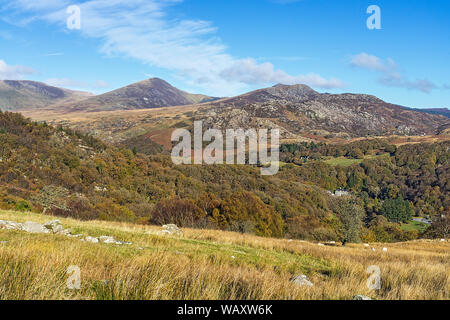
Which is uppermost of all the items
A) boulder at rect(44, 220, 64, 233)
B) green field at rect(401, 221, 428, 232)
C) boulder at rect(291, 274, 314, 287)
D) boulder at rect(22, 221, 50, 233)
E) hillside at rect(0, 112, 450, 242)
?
boulder at rect(291, 274, 314, 287)

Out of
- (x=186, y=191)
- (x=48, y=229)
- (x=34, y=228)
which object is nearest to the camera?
(x=34, y=228)

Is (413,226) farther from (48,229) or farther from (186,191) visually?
(48,229)

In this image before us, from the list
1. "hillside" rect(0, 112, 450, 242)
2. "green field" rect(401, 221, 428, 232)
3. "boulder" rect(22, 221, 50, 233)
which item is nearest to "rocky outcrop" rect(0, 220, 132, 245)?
"boulder" rect(22, 221, 50, 233)

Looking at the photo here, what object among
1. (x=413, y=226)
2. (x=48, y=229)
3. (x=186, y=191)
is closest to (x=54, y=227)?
(x=48, y=229)

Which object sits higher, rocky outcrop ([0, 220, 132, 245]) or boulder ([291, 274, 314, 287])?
boulder ([291, 274, 314, 287])

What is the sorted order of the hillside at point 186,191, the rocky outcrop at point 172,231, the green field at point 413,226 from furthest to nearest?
the green field at point 413,226, the hillside at point 186,191, the rocky outcrop at point 172,231

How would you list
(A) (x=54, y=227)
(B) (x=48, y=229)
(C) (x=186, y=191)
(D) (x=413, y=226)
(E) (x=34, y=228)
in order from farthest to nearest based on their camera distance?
(D) (x=413, y=226)
(C) (x=186, y=191)
(A) (x=54, y=227)
(B) (x=48, y=229)
(E) (x=34, y=228)

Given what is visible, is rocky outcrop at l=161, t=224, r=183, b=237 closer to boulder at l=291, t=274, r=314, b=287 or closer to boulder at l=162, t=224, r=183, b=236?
boulder at l=162, t=224, r=183, b=236

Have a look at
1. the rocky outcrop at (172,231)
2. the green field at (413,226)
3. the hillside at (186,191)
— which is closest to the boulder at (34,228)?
the rocky outcrop at (172,231)

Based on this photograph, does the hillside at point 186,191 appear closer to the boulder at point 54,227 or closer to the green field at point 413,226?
the green field at point 413,226
